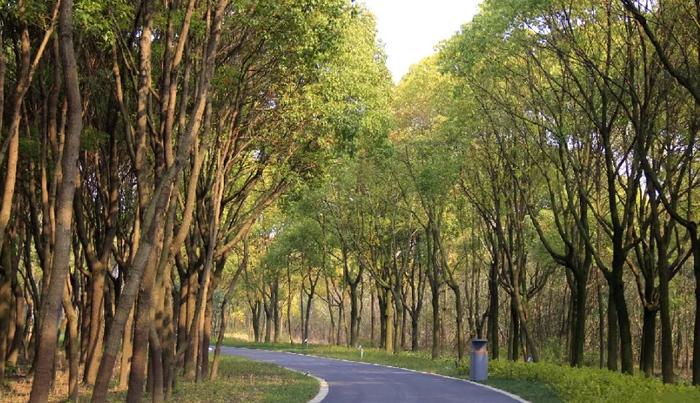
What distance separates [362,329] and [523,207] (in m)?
64.2

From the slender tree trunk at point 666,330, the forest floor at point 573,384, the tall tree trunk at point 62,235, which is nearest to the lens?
the tall tree trunk at point 62,235

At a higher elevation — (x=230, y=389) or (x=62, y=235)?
(x=62, y=235)

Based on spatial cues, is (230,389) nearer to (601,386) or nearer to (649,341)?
(601,386)

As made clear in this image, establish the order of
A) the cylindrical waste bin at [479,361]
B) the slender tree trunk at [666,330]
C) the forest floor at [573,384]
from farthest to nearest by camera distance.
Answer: the cylindrical waste bin at [479,361] → the slender tree trunk at [666,330] → the forest floor at [573,384]

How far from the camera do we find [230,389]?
746 inches

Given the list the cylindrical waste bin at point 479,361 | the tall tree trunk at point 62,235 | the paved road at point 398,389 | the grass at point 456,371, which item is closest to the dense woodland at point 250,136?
the tall tree trunk at point 62,235

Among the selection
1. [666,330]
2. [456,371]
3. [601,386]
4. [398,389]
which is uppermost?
[666,330]

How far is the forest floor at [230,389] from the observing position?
16.8 m

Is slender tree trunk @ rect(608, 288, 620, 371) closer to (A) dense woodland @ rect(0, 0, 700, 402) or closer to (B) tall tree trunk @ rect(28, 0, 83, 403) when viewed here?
(A) dense woodland @ rect(0, 0, 700, 402)

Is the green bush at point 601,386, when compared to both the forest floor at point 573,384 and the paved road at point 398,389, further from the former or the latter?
the paved road at point 398,389

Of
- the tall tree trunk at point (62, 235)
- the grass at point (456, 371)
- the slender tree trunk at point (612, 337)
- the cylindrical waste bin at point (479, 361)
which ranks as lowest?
the grass at point (456, 371)

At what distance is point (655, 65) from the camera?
18016mm

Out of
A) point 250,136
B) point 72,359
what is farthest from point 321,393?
point 250,136

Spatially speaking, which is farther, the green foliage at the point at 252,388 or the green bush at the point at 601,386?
the green foliage at the point at 252,388
